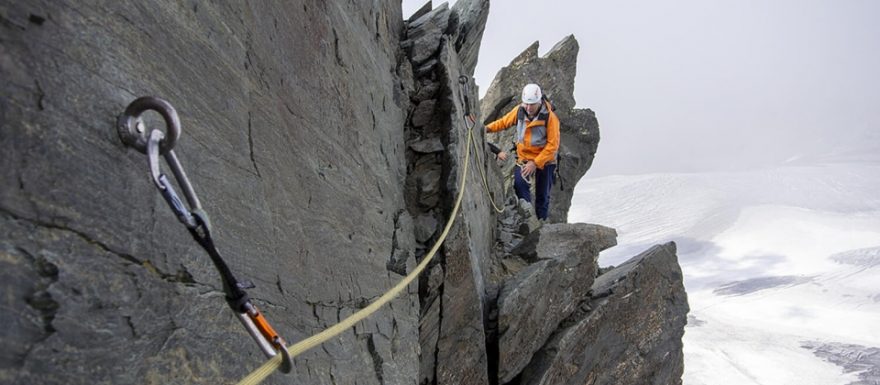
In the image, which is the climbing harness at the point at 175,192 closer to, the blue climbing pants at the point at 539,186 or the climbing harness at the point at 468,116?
the climbing harness at the point at 468,116

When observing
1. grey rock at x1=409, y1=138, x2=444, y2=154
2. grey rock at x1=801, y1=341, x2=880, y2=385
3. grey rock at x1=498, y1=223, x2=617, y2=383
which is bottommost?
grey rock at x1=801, y1=341, x2=880, y2=385

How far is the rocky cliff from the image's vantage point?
1977 mm

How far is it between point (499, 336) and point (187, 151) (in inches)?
198

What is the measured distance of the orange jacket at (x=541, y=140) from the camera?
36.8 feet

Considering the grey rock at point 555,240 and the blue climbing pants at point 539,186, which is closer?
the grey rock at point 555,240

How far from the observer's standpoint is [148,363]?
7.77 ft

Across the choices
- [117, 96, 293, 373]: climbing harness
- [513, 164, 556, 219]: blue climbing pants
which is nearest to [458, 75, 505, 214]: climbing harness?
[513, 164, 556, 219]: blue climbing pants

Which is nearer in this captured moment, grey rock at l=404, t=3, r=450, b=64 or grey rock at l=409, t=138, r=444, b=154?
grey rock at l=409, t=138, r=444, b=154

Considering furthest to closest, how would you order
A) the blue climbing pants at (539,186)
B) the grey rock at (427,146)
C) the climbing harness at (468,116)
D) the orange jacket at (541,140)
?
1. the blue climbing pants at (539,186)
2. the orange jacket at (541,140)
3. the climbing harness at (468,116)
4. the grey rock at (427,146)

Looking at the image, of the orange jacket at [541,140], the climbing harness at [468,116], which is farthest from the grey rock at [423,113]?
the orange jacket at [541,140]

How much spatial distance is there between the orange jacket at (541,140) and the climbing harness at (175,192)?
31.1ft

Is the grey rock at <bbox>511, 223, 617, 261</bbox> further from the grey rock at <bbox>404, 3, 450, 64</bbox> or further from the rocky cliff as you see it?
the grey rock at <bbox>404, 3, 450, 64</bbox>

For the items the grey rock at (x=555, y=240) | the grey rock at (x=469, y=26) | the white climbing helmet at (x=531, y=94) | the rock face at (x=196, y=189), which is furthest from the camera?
the white climbing helmet at (x=531, y=94)

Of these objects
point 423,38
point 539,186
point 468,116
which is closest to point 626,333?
point 468,116
